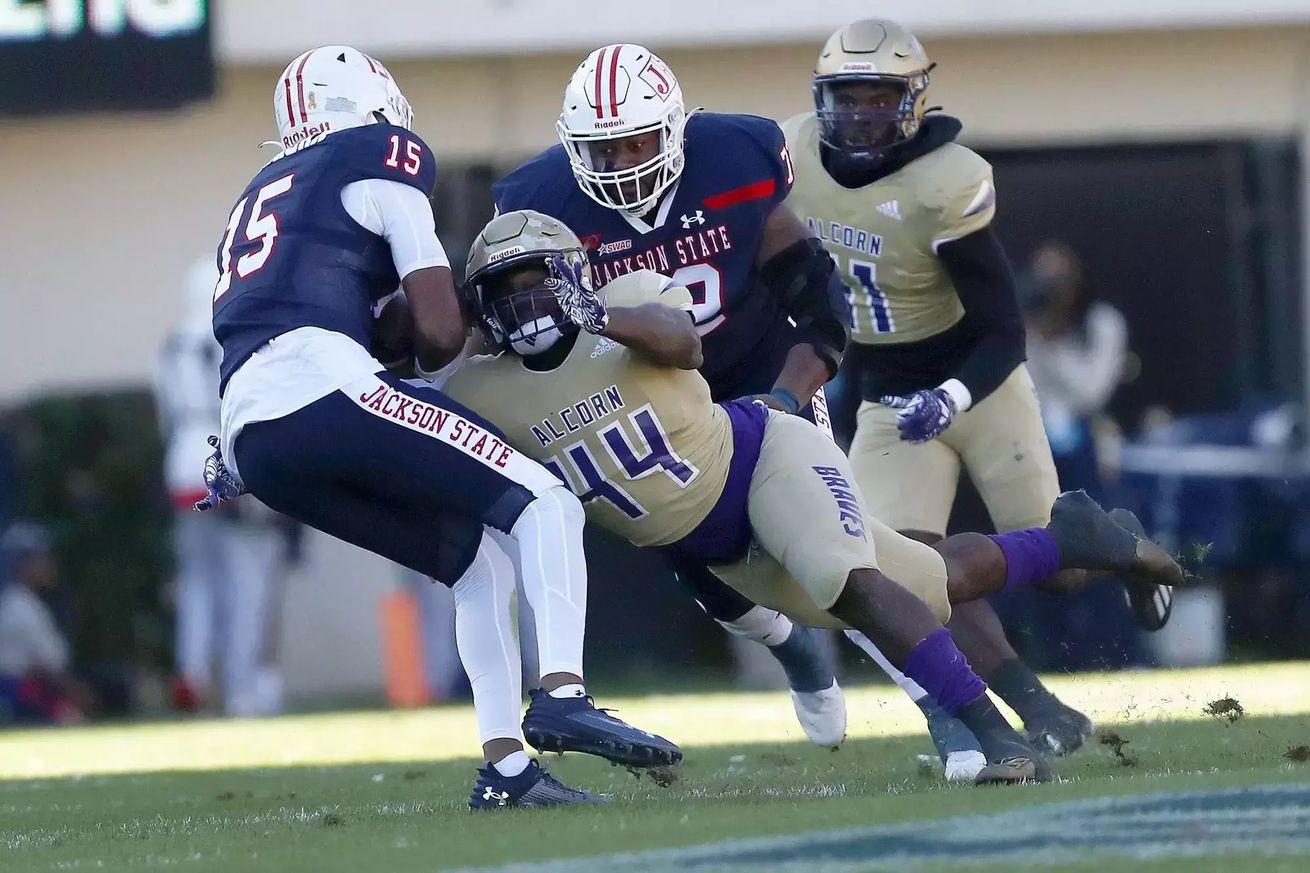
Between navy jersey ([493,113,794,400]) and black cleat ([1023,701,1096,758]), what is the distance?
4.44 ft

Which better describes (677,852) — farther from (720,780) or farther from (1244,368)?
(1244,368)

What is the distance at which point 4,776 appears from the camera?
7.23m

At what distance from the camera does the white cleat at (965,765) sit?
4871 mm

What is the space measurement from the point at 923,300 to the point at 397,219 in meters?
2.03

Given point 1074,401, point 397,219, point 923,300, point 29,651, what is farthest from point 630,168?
point 29,651

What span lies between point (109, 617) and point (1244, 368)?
20.0 ft

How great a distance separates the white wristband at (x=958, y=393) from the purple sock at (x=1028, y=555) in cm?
48

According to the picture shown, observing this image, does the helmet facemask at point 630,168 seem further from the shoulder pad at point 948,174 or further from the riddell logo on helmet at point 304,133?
the shoulder pad at point 948,174

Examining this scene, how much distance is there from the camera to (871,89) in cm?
623

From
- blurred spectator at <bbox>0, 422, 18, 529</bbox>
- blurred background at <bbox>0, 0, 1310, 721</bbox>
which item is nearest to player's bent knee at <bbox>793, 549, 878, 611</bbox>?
blurred background at <bbox>0, 0, 1310, 721</bbox>

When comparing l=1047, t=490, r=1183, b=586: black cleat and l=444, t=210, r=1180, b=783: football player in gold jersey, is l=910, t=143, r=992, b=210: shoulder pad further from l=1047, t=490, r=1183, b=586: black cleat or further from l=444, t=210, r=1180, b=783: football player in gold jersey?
l=444, t=210, r=1180, b=783: football player in gold jersey

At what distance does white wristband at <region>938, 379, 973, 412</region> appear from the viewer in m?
6.09

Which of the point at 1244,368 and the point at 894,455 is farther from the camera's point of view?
the point at 1244,368

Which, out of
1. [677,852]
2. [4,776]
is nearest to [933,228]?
[677,852]
